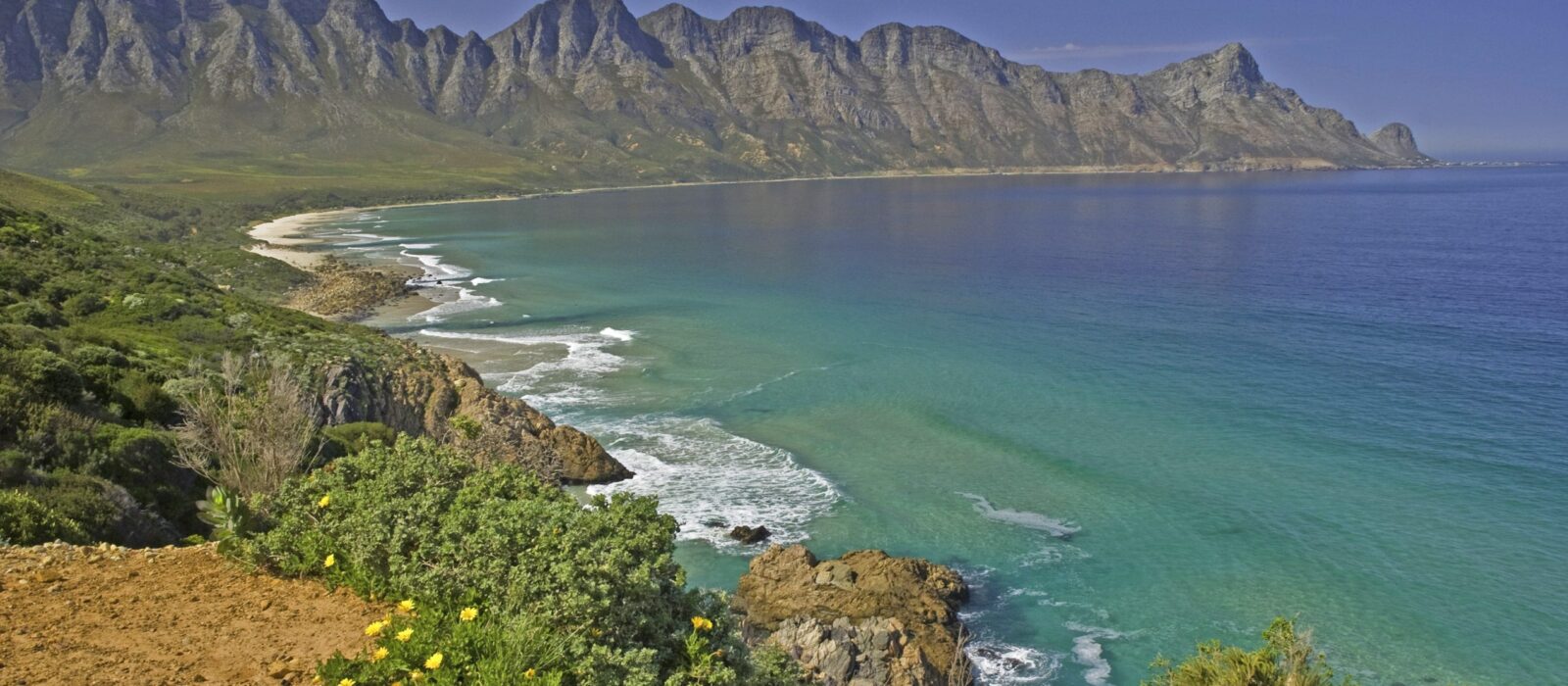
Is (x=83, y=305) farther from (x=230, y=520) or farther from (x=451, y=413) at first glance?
(x=230, y=520)

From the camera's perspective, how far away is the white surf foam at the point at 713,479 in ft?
112

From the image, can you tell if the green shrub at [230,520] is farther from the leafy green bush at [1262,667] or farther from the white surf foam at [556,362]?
the white surf foam at [556,362]

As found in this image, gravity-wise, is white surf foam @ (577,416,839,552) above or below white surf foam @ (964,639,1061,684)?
above

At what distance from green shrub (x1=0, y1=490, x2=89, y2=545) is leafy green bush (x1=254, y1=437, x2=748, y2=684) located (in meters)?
3.63

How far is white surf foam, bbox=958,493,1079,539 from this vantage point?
3347 centimetres

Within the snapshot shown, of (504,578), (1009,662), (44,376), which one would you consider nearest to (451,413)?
(44,376)

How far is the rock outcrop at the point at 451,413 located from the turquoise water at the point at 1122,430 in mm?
2761

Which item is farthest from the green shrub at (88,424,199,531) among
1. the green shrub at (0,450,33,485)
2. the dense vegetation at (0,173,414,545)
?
the green shrub at (0,450,33,485)

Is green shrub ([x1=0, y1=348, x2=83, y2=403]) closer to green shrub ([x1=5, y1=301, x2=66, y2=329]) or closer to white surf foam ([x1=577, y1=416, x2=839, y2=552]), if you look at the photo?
green shrub ([x1=5, y1=301, x2=66, y2=329])

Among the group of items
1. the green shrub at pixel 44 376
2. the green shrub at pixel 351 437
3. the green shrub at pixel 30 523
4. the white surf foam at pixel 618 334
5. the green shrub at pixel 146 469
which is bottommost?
the white surf foam at pixel 618 334

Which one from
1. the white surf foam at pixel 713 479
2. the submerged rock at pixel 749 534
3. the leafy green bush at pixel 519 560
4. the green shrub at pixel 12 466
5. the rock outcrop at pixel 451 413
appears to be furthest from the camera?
the rock outcrop at pixel 451 413

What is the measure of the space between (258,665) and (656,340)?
55.2 meters

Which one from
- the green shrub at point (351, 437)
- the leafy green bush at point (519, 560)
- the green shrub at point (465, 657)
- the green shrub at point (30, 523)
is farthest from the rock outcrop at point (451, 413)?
the green shrub at point (465, 657)

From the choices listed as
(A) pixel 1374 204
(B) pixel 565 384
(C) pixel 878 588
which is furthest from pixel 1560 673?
(A) pixel 1374 204
